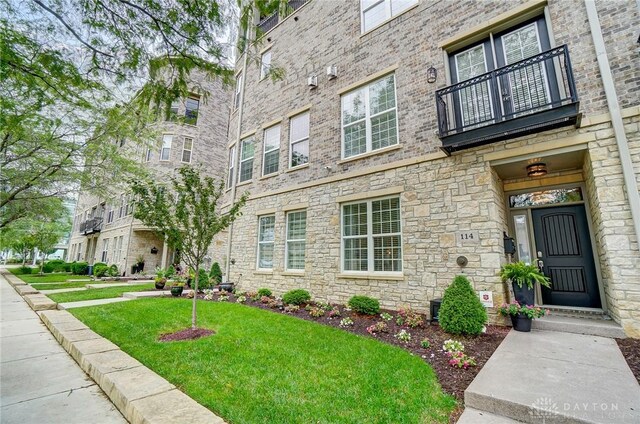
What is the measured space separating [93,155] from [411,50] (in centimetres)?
1011

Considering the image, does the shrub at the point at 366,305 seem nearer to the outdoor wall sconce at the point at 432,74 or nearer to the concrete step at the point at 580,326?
the concrete step at the point at 580,326

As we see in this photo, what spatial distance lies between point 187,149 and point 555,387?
20.5 meters

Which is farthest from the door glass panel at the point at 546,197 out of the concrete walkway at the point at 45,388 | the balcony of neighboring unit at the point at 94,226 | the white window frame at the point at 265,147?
the balcony of neighboring unit at the point at 94,226

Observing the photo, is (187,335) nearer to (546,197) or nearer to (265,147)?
(265,147)

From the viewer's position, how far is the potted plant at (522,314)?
15.5 feet

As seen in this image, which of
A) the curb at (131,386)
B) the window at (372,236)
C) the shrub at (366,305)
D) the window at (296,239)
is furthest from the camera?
the window at (296,239)

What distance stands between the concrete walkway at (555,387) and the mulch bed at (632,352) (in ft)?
0.23

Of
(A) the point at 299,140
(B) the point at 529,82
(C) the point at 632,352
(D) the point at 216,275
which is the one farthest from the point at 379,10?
(D) the point at 216,275

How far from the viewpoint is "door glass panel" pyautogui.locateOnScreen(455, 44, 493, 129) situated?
588 cm

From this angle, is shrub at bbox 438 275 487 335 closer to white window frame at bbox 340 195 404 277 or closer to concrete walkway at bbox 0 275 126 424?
white window frame at bbox 340 195 404 277

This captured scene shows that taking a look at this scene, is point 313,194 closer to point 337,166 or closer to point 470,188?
point 337,166

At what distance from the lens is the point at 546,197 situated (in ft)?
20.3

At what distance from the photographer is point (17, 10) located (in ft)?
10.6

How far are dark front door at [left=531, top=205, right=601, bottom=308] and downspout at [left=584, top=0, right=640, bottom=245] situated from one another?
5.06ft
